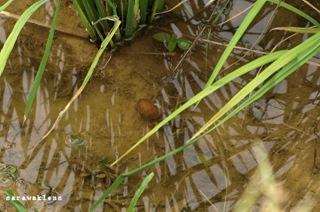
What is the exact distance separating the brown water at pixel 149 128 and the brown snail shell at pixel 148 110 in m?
0.02

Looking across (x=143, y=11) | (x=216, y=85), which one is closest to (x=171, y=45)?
(x=143, y=11)

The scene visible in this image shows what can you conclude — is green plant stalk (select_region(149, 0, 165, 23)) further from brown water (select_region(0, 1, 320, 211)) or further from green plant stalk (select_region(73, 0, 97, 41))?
green plant stalk (select_region(73, 0, 97, 41))

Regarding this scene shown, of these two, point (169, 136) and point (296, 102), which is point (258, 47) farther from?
point (169, 136)

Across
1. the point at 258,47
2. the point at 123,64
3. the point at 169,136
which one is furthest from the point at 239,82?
the point at 123,64

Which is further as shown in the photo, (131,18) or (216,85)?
(131,18)

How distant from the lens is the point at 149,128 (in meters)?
1.56

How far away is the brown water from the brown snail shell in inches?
0.9

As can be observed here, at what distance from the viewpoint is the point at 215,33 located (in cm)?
170

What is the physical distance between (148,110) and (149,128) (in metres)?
0.06

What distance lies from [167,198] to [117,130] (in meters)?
0.29

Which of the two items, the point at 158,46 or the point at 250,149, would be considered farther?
the point at 158,46

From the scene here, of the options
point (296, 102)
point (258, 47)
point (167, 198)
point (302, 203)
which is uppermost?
point (258, 47)

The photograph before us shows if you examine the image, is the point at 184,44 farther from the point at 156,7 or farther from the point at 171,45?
the point at 156,7

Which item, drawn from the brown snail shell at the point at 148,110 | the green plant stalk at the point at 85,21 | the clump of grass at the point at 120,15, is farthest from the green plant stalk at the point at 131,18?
the brown snail shell at the point at 148,110
